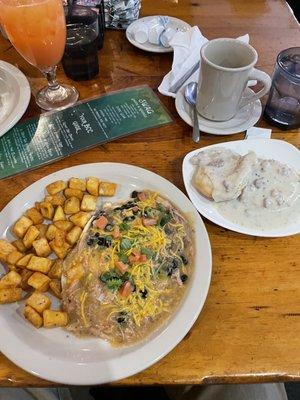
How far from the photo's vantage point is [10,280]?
2.45 ft

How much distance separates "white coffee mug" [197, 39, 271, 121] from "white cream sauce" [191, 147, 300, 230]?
0.60ft

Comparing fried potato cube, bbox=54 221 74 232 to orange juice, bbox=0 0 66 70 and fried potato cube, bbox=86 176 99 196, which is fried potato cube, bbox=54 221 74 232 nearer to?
fried potato cube, bbox=86 176 99 196

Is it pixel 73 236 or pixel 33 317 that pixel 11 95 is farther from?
pixel 33 317

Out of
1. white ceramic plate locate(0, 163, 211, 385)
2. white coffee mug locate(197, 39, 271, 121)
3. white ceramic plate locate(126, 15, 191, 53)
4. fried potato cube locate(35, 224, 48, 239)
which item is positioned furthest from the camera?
white ceramic plate locate(126, 15, 191, 53)

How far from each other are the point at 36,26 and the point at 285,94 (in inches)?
27.2

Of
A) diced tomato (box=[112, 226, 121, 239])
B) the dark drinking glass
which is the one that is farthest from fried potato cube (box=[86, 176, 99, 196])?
the dark drinking glass

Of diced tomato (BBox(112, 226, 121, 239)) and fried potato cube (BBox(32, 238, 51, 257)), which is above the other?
diced tomato (BBox(112, 226, 121, 239))

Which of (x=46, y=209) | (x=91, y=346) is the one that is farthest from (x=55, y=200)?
(x=91, y=346)

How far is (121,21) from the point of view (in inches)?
53.2

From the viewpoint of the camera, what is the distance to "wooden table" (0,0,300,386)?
2.20 ft

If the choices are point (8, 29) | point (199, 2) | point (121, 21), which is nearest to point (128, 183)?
point (8, 29)

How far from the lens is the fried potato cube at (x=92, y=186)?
34.7 inches

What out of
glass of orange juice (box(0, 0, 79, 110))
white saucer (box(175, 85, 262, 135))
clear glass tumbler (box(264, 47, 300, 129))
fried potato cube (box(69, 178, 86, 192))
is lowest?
fried potato cube (box(69, 178, 86, 192))

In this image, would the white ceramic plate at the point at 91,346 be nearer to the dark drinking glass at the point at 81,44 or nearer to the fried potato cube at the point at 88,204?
the fried potato cube at the point at 88,204
